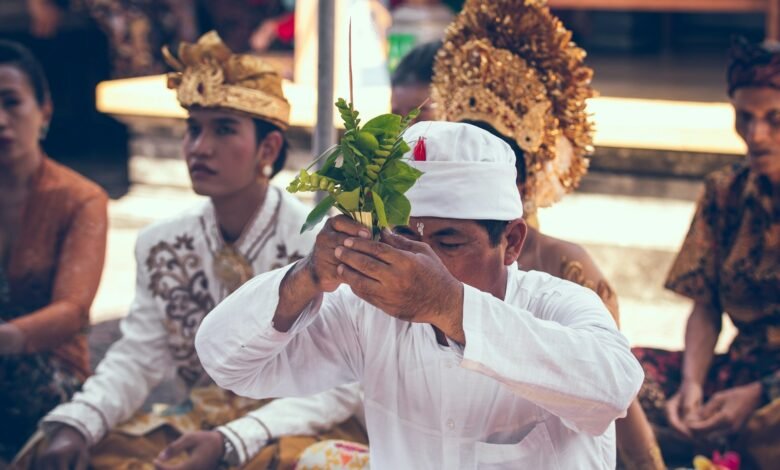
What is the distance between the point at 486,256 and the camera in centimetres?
229

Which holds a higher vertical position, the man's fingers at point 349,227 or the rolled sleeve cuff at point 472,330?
the man's fingers at point 349,227

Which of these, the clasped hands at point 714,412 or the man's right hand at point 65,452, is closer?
the man's right hand at point 65,452

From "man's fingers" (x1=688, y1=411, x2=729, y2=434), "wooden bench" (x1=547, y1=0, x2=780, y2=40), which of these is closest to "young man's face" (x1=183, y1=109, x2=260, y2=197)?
"man's fingers" (x1=688, y1=411, x2=729, y2=434)

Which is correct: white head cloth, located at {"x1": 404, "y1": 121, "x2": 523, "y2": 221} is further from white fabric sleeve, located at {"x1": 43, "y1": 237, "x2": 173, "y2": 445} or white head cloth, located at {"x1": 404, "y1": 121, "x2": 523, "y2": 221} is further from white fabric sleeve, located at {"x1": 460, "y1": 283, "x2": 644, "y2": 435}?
white fabric sleeve, located at {"x1": 43, "y1": 237, "x2": 173, "y2": 445}

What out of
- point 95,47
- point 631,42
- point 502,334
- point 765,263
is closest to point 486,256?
point 502,334

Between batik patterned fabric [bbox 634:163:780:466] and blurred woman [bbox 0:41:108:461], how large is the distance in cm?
187

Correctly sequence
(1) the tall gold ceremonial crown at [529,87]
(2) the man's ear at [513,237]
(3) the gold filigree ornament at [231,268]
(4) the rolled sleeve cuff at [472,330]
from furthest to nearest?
(3) the gold filigree ornament at [231,268]
(1) the tall gold ceremonial crown at [529,87]
(2) the man's ear at [513,237]
(4) the rolled sleeve cuff at [472,330]

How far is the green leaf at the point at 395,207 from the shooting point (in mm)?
1943

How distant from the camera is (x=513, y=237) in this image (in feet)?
7.82

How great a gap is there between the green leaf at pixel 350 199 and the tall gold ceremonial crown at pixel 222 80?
1668 mm

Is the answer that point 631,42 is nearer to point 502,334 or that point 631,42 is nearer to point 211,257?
point 211,257

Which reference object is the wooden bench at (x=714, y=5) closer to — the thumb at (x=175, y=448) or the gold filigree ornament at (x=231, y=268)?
the gold filigree ornament at (x=231, y=268)

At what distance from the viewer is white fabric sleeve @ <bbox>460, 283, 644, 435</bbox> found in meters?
2.00

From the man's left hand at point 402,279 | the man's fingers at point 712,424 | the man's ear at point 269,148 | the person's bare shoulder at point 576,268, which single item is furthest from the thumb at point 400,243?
the man's fingers at point 712,424
